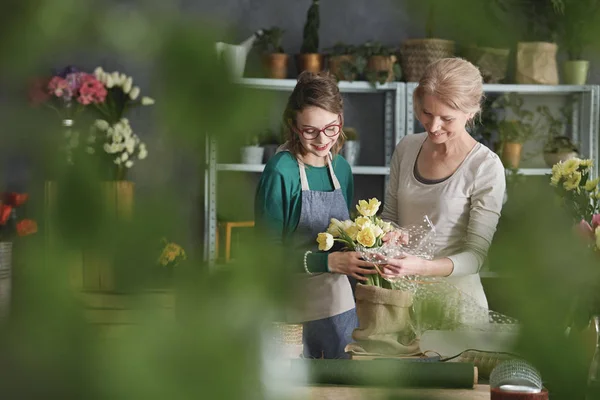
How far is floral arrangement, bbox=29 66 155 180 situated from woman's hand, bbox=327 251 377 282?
142cm

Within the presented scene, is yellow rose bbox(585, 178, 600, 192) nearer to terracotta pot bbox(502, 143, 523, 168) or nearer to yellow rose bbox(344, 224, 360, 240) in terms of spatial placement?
yellow rose bbox(344, 224, 360, 240)

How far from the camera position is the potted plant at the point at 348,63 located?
426cm

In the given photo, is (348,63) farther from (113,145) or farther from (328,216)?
(113,145)

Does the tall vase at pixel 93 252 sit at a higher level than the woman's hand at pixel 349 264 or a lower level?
higher

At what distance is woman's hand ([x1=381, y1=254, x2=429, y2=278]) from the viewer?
5.24ft

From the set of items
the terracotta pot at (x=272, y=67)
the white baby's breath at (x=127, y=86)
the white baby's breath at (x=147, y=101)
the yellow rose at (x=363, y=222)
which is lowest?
the yellow rose at (x=363, y=222)

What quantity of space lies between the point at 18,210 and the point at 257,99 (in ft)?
0.23

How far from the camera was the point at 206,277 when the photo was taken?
0.19 m

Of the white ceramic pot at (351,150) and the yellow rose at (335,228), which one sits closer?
the yellow rose at (335,228)

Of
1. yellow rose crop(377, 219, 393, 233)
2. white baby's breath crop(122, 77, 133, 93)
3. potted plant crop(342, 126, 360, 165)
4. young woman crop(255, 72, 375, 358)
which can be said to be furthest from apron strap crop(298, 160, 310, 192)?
potted plant crop(342, 126, 360, 165)

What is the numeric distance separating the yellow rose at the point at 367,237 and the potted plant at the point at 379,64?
8.84 feet

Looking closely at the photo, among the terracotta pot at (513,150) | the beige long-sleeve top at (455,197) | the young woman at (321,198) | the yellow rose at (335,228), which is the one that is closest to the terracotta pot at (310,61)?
the young woman at (321,198)

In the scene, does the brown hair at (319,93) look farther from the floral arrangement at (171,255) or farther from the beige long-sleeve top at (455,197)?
the floral arrangement at (171,255)

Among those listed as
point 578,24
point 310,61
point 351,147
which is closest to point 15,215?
point 578,24
